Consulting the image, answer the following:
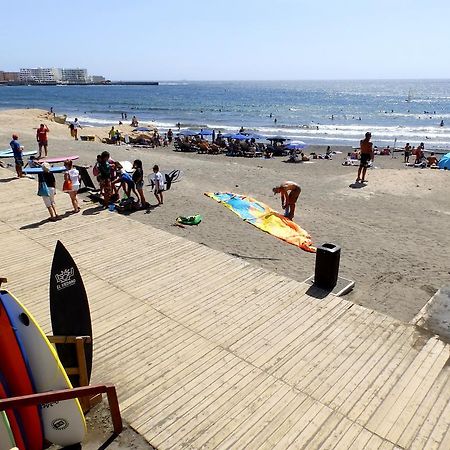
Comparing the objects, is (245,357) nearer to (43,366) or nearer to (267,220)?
(43,366)

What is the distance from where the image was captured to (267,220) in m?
11.2

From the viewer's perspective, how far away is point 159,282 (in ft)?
23.5

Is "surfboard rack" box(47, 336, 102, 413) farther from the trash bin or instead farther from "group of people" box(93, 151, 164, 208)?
"group of people" box(93, 151, 164, 208)

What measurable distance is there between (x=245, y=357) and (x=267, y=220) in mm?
6383

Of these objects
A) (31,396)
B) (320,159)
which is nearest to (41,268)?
(31,396)

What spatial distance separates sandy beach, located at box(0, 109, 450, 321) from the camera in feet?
27.0

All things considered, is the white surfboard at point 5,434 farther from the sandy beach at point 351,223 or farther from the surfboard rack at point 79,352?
the sandy beach at point 351,223

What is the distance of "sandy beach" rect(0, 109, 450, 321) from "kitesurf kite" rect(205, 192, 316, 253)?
0.27 meters

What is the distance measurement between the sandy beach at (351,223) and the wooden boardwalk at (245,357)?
110 centimetres

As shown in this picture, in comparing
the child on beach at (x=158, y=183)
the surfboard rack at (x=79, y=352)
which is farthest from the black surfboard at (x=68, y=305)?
the child on beach at (x=158, y=183)

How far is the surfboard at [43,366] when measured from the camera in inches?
136

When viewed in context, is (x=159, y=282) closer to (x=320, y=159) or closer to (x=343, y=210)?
(x=343, y=210)

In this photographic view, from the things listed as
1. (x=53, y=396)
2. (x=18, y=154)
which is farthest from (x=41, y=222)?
(x=53, y=396)

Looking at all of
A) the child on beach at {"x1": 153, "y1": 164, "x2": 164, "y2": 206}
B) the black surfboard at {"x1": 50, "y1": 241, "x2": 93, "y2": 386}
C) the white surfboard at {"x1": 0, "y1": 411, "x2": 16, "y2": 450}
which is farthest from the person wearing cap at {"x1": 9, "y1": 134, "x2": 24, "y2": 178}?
the white surfboard at {"x1": 0, "y1": 411, "x2": 16, "y2": 450}
